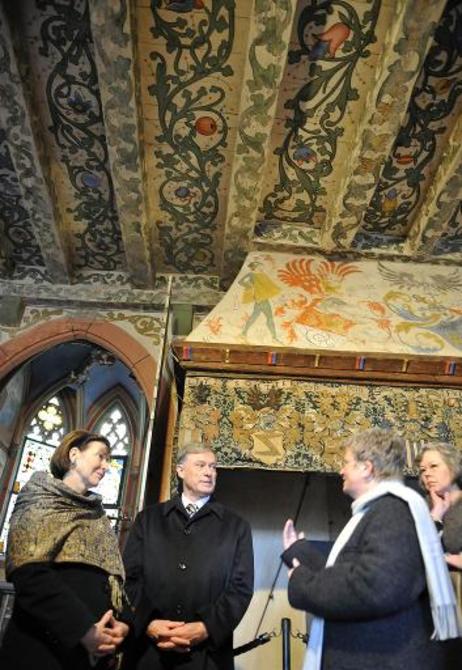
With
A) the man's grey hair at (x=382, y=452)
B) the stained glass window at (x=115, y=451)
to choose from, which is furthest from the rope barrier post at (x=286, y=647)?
the stained glass window at (x=115, y=451)

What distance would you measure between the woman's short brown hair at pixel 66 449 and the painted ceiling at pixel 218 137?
7.24 feet

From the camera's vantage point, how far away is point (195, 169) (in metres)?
3.74

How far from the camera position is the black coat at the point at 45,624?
1583 millimetres

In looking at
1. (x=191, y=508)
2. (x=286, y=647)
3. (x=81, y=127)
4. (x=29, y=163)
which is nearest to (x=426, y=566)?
(x=191, y=508)

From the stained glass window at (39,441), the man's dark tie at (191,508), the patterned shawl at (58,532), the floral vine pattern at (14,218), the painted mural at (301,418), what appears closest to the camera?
the patterned shawl at (58,532)

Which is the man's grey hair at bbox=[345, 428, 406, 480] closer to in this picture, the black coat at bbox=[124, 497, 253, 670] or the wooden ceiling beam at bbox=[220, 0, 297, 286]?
the black coat at bbox=[124, 497, 253, 670]

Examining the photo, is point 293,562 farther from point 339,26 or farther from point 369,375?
point 339,26

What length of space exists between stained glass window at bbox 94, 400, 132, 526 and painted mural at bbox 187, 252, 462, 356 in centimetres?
445

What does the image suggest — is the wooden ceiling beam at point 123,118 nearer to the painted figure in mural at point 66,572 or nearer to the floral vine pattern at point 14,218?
the floral vine pattern at point 14,218

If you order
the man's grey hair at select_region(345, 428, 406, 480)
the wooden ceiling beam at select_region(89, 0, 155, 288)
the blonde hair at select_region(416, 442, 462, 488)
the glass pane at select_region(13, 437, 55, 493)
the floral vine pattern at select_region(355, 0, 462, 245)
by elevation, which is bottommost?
the man's grey hair at select_region(345, 428, 406, 480)

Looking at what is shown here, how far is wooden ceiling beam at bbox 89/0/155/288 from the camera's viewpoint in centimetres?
275

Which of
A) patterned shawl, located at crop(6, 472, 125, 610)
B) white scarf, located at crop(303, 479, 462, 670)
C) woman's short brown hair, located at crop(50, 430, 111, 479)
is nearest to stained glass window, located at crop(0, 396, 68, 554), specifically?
woman's short brown hair, located at crop(50, 430, 111, 479)

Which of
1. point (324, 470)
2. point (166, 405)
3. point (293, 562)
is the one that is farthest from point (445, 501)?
point (166, 405)

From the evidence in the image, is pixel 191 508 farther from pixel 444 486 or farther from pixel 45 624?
pixel 444 486
